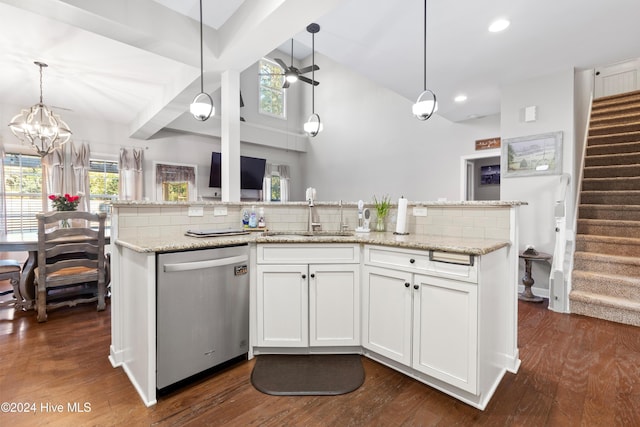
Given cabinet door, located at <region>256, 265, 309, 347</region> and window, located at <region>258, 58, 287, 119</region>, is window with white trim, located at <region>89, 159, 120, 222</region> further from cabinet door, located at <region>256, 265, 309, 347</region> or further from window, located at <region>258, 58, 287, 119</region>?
cabinet door, located at <region>256, 265, 309, 347</region>

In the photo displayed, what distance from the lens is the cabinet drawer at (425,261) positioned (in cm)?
168

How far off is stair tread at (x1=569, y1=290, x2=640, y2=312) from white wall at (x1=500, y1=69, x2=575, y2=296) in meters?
0.56

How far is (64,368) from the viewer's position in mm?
2107

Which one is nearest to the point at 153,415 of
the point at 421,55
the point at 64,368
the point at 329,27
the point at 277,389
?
the point at 277,389

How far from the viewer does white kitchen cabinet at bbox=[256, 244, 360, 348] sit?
218cm

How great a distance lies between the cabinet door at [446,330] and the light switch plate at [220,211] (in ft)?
5.45

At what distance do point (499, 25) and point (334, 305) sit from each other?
2.82 m

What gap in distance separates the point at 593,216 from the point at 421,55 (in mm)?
3094

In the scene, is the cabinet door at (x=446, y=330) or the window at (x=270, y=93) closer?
the cabinet door at (x=446, y=330)

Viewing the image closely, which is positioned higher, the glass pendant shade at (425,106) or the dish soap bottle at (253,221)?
the glass pendant shade at (425,106)

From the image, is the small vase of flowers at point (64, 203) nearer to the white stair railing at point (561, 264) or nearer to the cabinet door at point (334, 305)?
the cabinet door at point (334, 305)

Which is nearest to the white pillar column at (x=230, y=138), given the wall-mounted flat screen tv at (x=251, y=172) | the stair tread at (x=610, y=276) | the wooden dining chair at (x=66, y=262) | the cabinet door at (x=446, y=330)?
the wooden dining chair at (x=66, y=262)

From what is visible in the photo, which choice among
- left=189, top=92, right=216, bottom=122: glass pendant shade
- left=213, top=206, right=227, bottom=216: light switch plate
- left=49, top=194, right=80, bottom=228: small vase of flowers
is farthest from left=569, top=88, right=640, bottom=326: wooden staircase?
left=49, top=194, right=80, bottom=228: small vase of flowers

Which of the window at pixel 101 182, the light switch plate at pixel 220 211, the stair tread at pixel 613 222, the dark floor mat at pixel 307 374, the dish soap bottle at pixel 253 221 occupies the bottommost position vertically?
the dark floor mat at pixel 307 374
